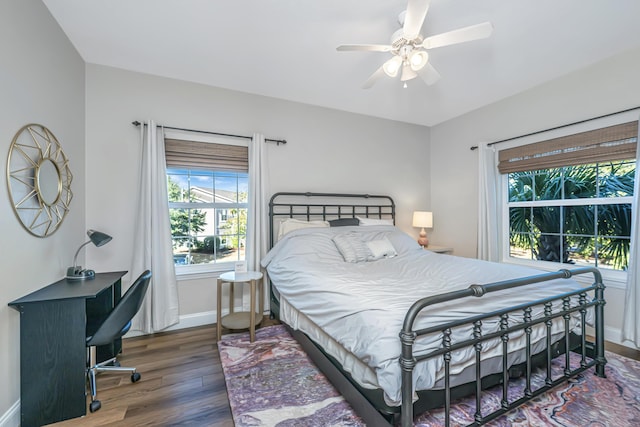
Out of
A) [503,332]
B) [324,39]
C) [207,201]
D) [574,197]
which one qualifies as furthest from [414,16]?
[574,197]

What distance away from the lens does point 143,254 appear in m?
2.68

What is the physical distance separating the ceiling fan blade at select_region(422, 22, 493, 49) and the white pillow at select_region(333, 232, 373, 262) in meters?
1.80

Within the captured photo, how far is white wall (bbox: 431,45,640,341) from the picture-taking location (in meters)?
2.55

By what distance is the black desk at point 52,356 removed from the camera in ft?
5.12

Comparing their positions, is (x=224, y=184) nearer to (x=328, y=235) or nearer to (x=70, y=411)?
(x=328, y=235)

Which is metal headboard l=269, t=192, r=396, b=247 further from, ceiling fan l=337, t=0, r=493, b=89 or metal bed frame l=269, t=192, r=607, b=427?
ceiling fan l=337, t=0, r=493, b=89

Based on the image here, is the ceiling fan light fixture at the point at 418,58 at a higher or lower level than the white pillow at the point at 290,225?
higher

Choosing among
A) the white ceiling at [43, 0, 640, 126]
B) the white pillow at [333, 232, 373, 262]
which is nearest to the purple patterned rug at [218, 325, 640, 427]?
the white pillow at [333, 232, 373, 262]

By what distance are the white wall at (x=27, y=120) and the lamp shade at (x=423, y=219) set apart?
3.89 m

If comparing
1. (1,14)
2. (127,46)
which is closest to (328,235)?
(127,46)

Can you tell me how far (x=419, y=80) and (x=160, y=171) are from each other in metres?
2.83

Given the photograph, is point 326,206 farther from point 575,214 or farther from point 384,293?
point 575,214

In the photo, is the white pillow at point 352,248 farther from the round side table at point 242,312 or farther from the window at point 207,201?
the window at point 207,201

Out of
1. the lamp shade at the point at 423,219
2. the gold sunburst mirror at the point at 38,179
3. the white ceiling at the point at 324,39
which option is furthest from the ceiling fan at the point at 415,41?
the lamp shade at the point at 423,219
